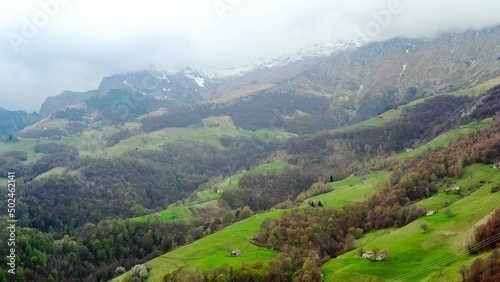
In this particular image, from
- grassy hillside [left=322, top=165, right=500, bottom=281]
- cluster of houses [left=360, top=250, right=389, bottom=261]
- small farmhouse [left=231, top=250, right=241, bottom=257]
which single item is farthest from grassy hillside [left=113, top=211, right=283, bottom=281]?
cluster of houses [left=360, top=250, right=389, bottom=261]

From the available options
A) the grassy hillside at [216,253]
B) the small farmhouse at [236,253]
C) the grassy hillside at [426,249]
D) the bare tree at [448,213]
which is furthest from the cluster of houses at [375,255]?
the small farmhouse at [236,253]

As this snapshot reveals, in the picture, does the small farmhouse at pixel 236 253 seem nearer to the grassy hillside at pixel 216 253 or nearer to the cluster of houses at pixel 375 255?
the grassy hillside at pixel 216 253

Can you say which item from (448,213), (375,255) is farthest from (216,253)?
(448,213)

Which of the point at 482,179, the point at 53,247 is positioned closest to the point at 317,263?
the point at 482,179

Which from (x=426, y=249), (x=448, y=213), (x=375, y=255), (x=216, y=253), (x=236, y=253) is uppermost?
(x=448, y=213)

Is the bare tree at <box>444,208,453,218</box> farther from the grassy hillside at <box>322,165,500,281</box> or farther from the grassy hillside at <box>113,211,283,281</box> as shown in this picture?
the grassy hillside at <box>113,211,283,281</box>

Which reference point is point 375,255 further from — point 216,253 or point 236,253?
point 216,253
